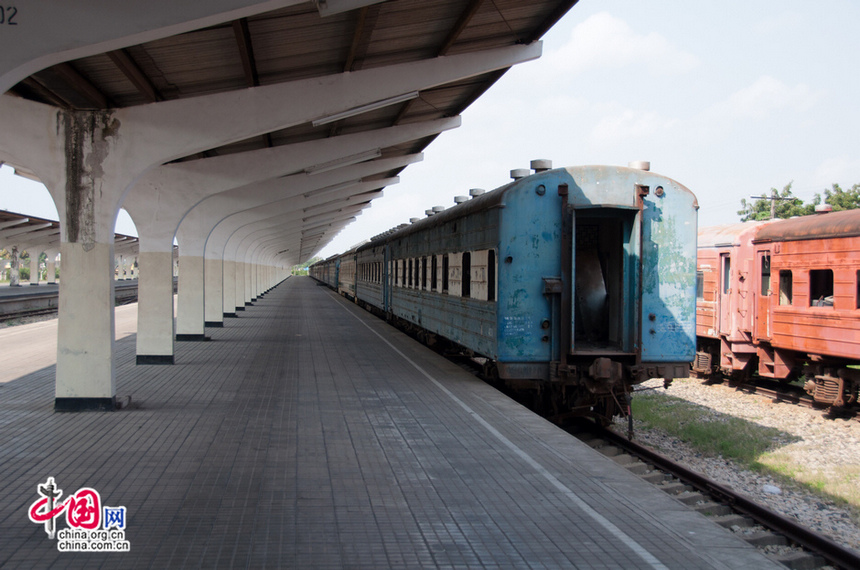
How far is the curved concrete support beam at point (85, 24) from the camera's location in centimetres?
503

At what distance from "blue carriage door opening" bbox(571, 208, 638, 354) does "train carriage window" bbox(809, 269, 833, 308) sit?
4.89m

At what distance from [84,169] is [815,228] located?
38.4 ft

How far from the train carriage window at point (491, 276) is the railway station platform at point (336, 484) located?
150 cm

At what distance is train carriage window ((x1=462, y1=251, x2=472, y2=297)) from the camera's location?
1071 centimetres

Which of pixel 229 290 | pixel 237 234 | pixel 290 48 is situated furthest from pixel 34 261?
pixel 290 48

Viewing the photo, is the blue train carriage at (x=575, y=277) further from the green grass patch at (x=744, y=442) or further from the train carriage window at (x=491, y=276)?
the green grass patch at (x=744, y=442)

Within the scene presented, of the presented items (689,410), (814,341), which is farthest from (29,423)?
(814,341)

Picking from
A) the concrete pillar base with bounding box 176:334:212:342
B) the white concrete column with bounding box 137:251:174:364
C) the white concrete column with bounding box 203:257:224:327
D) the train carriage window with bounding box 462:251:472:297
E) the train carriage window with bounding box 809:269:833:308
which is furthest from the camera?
the white concrete column with bounding box 203:257:224:327

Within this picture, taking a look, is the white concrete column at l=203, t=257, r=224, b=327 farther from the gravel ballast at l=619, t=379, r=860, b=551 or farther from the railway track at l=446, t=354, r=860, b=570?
the railway track at l=446, t=354, r=860, b=570

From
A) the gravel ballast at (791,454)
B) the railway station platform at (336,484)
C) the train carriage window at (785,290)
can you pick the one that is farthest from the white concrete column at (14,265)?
the train carriage window at (785,290)

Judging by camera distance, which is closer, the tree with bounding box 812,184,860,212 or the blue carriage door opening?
the blue carriage door opening

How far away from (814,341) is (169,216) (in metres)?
12.0

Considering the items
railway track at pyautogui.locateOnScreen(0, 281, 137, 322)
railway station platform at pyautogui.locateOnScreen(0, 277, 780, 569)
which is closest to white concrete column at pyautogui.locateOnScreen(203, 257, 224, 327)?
railway track at pyautogui.locateOnScreen(0, 281, 137, 322)

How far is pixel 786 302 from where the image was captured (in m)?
12.8
